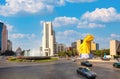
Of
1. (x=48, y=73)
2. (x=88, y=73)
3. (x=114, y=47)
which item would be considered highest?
(x=114, y=47)

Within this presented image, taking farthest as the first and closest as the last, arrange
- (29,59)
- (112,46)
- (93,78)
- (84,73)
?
(112,46) → (29,59) → (84,73) → (93,78)

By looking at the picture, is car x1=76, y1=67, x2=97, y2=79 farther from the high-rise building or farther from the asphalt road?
the high-rise building

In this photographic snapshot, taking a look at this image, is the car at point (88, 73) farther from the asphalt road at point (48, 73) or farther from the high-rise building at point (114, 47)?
the high-rise building at point (114, 47)

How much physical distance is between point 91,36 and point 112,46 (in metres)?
38.2

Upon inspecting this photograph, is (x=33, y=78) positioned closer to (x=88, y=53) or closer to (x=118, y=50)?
(x=88, y=53)

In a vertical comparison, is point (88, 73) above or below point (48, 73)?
above

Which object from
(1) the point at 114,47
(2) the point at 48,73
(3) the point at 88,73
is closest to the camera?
(3) the point at 88,73

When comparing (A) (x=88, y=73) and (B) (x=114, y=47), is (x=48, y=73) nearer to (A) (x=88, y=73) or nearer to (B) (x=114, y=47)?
(A) (x=88, y=73)

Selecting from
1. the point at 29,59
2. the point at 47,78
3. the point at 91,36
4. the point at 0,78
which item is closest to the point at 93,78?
the point at 47,78

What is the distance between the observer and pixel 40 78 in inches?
1476

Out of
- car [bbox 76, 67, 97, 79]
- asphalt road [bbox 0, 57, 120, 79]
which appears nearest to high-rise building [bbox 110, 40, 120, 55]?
asphalt road [bbox 0, 57, 120, 79]

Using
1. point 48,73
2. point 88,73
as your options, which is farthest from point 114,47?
point 88,73

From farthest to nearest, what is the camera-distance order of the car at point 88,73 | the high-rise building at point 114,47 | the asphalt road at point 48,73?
the high-rise building at point 114,47 < the asphalt road at point 48,73 < the car at point 88,73

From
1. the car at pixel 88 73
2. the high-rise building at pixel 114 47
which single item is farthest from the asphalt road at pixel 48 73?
the high-rise building at pixel 114 47
